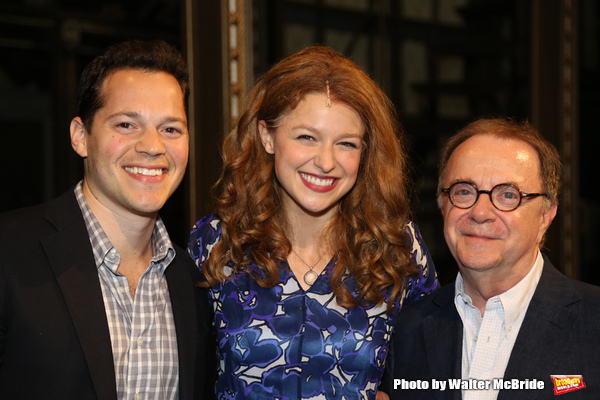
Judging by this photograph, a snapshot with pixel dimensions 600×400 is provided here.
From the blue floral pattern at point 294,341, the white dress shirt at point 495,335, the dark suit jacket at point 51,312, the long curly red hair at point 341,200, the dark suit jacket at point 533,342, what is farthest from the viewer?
the long curly red hair at point 341,200

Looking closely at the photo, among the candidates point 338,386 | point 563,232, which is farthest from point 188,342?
point 563,232

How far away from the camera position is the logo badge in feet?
5.80

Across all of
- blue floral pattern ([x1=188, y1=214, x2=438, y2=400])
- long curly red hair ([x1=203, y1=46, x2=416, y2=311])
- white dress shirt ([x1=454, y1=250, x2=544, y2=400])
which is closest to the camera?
white dress shirt ([x1=454, y1=250, x2=544, y2=400])

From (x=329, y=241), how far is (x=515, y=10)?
9.99 ft

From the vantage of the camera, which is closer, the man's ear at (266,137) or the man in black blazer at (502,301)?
the man in black blazer at (502,301)

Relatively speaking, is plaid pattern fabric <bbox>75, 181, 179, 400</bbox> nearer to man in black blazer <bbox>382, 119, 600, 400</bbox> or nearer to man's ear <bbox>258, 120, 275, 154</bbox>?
man's ear <bbox>258, 120, 275, 154</bbox>

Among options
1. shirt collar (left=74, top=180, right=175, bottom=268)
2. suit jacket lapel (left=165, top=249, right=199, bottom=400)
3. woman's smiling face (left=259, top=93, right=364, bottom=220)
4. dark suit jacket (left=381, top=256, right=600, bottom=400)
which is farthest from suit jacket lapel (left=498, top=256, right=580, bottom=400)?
shirt collar (left=74, top=180, right=175, bottom=268)

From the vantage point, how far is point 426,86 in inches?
164

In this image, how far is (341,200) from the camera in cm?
234

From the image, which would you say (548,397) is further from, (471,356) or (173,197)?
(173,197)

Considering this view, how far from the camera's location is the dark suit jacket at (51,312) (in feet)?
5.48

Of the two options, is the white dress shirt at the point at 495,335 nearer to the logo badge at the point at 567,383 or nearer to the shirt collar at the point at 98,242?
the logo badge at the point at 567,383

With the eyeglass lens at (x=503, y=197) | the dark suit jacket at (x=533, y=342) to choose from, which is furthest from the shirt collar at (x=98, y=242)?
the eyeglass lens at (x=503, y=197)

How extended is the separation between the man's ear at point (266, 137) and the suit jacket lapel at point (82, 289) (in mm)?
682
